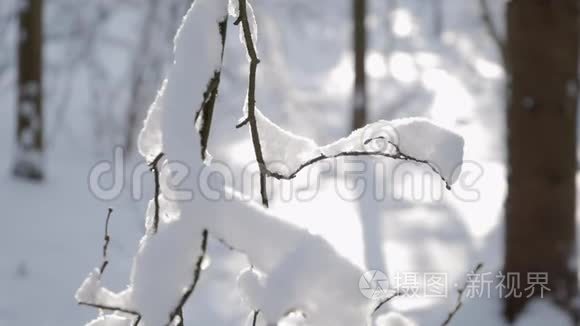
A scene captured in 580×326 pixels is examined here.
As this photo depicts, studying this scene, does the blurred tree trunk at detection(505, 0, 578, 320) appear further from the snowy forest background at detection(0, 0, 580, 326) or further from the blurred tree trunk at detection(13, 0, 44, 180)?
the blurred tree trunk at detection(13, 0, 44, 180)

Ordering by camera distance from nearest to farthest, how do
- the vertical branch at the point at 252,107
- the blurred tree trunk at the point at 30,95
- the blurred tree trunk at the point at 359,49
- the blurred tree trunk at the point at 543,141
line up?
the vertical branch at the point at 252,107
the blurred tree trunk at the point at 543,141
the blurred tree trunk at the point at 30,95
the blurred tree trunk at the point at 359,49

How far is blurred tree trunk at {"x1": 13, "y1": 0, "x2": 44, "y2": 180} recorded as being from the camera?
589 centimetres

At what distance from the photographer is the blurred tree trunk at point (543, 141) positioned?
3525mm

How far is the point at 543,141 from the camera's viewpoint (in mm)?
3551

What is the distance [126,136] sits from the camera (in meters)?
7.99

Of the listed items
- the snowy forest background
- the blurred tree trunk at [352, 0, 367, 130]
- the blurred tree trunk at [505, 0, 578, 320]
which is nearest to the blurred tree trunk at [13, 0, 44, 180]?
the snowy forest background

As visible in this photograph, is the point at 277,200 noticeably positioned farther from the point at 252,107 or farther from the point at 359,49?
the point at 252,107

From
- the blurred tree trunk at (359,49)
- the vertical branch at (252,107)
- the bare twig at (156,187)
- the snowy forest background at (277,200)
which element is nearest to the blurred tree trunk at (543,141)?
the snowy forest background at (277,200)

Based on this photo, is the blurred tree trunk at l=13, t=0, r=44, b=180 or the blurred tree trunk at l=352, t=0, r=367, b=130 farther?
the blurred tree trunk at l=352, t=0, r=367, b=130

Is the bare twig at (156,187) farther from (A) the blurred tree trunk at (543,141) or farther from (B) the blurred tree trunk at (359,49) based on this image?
(B) the blurred tree trunk at (359,49)

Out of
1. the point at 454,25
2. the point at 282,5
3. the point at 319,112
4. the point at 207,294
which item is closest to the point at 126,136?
the point at 282,5

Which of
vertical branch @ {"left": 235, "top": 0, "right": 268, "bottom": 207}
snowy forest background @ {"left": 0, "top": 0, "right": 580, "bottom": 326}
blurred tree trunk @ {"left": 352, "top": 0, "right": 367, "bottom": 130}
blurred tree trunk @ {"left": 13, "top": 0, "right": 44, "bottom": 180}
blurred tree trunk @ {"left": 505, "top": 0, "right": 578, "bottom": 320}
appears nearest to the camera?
snowy forest background @ {"left": 0, "top": 0, "right": 580, "bottom": 326}

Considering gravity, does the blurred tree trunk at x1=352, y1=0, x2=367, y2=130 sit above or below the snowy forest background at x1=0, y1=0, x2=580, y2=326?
above

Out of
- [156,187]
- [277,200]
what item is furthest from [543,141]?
[277,200]
